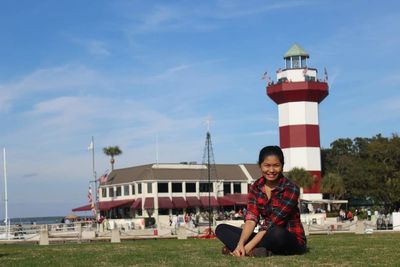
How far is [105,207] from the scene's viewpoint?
69.9m

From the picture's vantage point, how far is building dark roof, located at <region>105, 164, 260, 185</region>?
67.0 metres

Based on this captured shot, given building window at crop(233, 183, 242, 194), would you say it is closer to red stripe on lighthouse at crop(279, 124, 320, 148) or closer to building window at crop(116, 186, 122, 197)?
red stripe on lighthouse at crop(279, 124, 320, 148)

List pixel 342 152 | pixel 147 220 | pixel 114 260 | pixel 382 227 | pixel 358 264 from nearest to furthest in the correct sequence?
pixel 358 264 < pixel 114 260 < pixel 382 227 < pixel 147 220 < pixel 342 152

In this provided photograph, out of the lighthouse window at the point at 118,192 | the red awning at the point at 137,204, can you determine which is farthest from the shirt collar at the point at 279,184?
the lighthouse window at the point at 118,192

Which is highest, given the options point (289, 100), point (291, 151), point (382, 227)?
point (289, 100)

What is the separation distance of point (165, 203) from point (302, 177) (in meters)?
12.9

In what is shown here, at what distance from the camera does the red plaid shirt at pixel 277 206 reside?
891 centimetres

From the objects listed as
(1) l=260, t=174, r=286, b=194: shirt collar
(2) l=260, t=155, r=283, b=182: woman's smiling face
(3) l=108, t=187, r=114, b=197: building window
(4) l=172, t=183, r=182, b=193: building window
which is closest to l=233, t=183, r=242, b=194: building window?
(4) l=172, t=183, r=182, b=193: building window

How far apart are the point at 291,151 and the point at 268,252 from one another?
54.7 m

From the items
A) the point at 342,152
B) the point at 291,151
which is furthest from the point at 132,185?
the point at 342,152

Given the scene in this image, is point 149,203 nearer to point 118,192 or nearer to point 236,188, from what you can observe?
point 118,192

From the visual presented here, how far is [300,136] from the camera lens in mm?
62656

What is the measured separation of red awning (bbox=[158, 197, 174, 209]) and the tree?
1139cm

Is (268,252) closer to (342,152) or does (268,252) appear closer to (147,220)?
(147,220)
